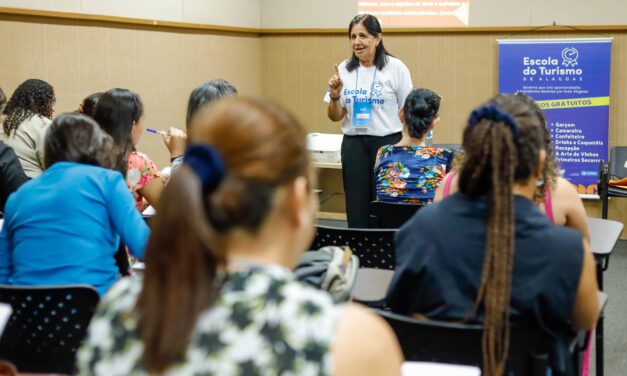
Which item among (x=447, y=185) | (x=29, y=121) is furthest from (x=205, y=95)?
(x=29, y=121)

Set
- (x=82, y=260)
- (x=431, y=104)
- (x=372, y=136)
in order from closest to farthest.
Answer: (x=82, y=260) < (x=431, y=104) < (x=372, y=136)

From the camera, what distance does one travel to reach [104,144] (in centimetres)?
243

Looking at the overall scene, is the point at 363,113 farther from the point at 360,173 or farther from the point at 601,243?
the point at 601,243

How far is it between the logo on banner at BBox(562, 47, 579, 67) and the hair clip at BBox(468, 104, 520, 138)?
448cm

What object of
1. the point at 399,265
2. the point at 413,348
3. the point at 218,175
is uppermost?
the point at 218,175

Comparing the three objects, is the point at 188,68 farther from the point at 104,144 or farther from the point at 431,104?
the point at 104,144

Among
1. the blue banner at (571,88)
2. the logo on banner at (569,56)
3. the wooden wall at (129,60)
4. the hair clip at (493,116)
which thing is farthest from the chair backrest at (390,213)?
the logo on banner at (569,56)

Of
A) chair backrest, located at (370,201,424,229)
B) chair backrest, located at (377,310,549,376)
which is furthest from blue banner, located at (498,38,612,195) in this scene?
chair backrest, located at (377,310,549,376)

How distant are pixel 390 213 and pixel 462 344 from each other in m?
1.68

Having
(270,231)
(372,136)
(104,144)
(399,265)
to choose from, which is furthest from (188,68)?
(270,231)

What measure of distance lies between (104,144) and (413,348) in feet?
3.95

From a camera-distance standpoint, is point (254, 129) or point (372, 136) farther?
point (372, 136)

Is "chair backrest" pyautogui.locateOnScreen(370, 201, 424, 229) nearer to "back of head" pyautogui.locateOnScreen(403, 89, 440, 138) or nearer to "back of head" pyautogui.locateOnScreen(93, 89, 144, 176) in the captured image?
"back of head" pyautogui.locateOnScreen(403, 89, 440, 138)

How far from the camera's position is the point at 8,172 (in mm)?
3418
